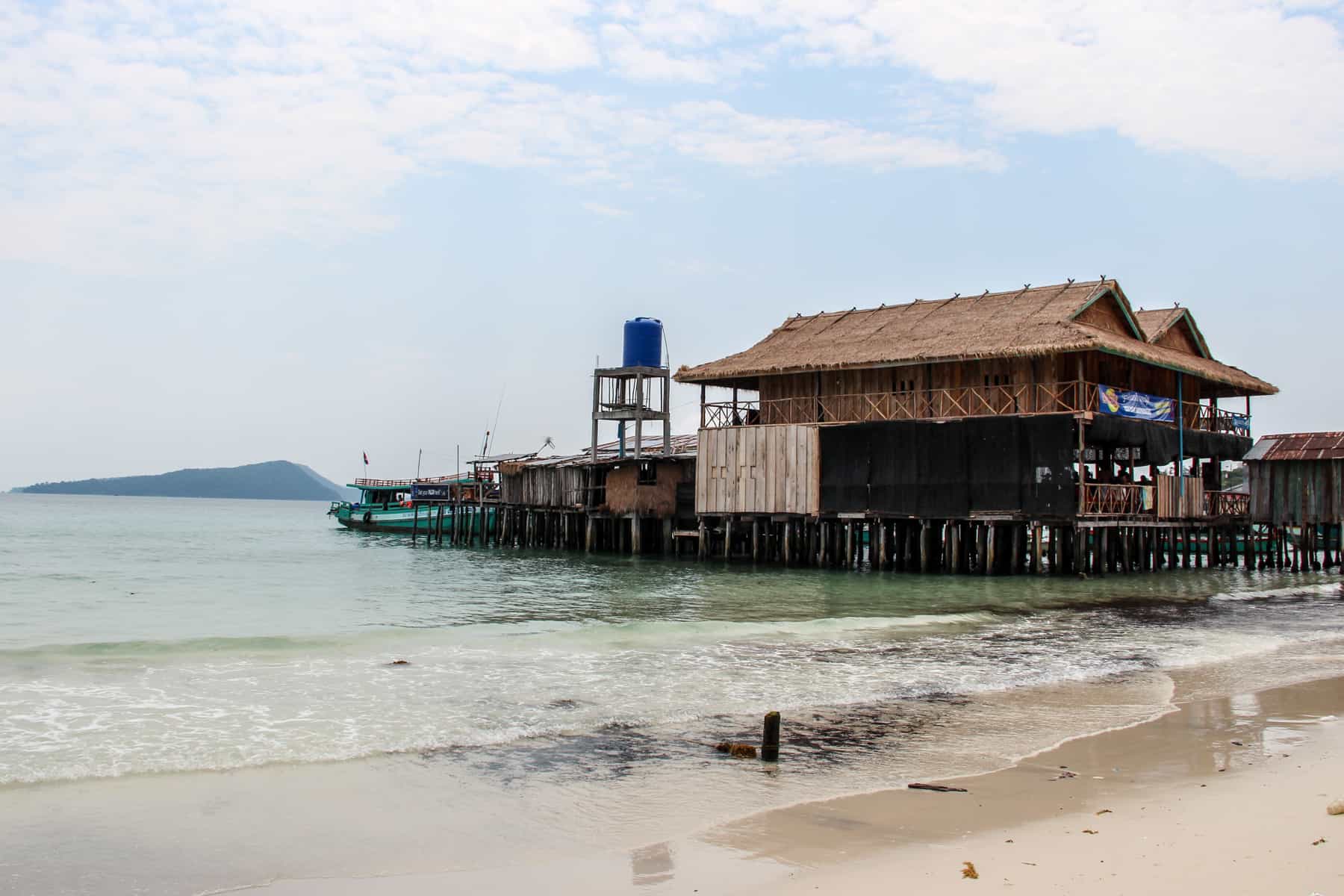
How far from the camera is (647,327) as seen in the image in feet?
131

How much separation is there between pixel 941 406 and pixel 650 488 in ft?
41.7

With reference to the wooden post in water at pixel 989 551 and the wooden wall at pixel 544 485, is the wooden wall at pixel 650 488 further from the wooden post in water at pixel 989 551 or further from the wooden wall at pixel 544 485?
the wooden post in water at pixel 989 551

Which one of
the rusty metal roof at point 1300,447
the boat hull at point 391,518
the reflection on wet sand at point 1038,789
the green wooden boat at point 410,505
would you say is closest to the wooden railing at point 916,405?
the rusty metal roof at point 1300,447

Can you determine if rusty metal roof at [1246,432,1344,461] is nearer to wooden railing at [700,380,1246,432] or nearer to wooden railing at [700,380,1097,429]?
wooden railing at [700,380,1246,432]

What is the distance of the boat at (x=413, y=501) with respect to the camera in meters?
54.1

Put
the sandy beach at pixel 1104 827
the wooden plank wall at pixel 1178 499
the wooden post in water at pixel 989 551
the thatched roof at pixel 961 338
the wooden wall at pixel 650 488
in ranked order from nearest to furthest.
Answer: the sandy beach at pixel 1104 827, the thatched roof at pixel 961 338, the wooden post in water at pixel 989 551, the wooden plank wall at pixel 1178 499, the wooden wall at pixel 650 488

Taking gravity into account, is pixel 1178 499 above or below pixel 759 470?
below

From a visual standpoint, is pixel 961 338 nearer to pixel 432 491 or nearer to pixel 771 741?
pixel 771 741

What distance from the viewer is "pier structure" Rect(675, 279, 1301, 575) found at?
1109 inches

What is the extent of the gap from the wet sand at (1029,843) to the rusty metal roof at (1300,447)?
84.8 feet

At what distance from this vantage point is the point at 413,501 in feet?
204

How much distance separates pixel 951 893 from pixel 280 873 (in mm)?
3773

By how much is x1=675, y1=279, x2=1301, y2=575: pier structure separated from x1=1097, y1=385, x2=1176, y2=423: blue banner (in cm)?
6

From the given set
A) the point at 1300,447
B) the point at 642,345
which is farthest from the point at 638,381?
the point at 1300,447
